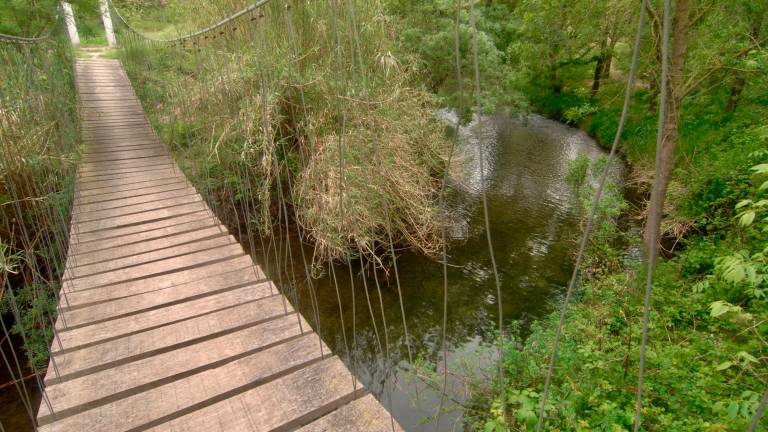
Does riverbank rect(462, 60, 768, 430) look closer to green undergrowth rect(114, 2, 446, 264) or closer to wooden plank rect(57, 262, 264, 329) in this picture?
wooden plank rect(57, 262, 264, 329)

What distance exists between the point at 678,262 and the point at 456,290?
1803 mm

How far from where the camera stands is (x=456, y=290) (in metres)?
3.53

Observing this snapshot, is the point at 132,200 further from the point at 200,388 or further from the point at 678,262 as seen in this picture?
the point at 678,262

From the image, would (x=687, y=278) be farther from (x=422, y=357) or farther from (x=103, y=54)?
(x=103, y=54)

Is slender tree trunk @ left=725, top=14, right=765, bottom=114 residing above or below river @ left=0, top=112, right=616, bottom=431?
above

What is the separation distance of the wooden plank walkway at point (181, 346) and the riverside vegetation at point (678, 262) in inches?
22.4

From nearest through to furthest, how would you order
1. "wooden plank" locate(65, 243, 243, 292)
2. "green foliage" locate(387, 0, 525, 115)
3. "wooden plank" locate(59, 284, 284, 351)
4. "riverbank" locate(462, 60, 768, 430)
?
"wooden plank" locate(59, 284, 284, 351) < "wooden plank" locate(65, 243, 243, 292) < "riverbank" locate(462, 60, 768, 430) < "green foliage" locate(387, 0, 525, 115)

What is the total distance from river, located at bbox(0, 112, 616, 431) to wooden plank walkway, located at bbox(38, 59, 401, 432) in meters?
0.30

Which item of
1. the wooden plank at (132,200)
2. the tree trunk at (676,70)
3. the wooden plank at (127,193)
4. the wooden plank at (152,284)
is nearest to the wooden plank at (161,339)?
the wooden plank at (152,284)

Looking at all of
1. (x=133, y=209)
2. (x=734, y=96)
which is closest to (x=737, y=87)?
(x=734, y=96)

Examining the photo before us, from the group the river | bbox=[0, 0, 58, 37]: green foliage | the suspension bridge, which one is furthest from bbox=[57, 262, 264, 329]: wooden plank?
bbox=[0, 0, 58, 37]: green foliage

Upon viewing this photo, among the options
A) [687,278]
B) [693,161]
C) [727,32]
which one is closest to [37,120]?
[687,278]

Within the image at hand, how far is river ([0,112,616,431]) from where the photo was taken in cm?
256

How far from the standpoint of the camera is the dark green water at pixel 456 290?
2.68 metres
